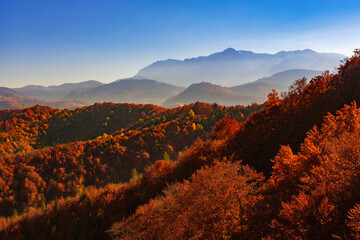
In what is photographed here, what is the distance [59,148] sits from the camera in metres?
78.4

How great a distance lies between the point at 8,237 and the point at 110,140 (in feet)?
173

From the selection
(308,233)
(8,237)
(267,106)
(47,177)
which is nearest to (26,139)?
(47,177)

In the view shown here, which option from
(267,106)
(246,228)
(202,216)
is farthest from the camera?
(267,106)

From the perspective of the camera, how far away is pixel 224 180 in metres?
12.2

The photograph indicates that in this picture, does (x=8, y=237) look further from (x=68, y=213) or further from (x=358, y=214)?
(x=358, y=214)

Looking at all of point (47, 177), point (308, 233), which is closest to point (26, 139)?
point (47, 177)

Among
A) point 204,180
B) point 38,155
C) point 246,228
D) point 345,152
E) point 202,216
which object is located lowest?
point 38,155

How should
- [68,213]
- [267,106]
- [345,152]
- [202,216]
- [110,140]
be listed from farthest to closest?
1. [110,140]
2. [68,213]
3. [267,106]
4. [202,216]
5. [345,152]

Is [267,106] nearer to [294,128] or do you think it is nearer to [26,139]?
[294,128]

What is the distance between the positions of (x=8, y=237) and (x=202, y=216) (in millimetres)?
40644

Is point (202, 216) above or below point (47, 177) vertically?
above

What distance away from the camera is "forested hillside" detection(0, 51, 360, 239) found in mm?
10017

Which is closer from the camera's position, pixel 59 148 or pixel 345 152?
pixel 345 152

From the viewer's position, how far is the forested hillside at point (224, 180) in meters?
10.0
